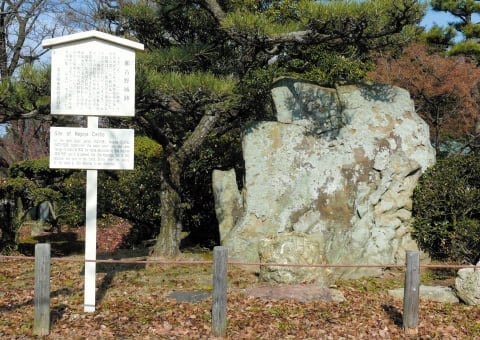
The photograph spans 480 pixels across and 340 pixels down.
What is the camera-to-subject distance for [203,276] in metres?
7.91

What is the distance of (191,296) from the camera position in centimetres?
669

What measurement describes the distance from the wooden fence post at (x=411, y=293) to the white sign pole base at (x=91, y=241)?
366 centimetres

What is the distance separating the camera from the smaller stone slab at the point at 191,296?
257 inches

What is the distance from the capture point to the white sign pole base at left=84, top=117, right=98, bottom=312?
5953mm

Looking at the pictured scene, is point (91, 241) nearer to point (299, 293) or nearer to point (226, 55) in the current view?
point (299, 293)

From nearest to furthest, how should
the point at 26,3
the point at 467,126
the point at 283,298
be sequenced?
the point at 283,298 → the point at 467,126 → the point at 26,3

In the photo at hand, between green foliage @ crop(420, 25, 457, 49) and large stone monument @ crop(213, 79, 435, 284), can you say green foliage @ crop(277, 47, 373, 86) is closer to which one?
large stone monument @ crop(213, 79, 435, 284)

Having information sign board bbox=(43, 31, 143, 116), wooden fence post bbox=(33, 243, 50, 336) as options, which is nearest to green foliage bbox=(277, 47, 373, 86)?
information sign board bbox=(43, 31, 143, 116)

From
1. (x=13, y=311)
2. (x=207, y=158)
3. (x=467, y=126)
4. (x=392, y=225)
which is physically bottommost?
(x=13, y=311)

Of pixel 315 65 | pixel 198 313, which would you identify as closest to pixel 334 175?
pixel 315 65

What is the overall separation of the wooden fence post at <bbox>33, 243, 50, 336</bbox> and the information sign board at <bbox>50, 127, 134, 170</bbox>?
1.19 m

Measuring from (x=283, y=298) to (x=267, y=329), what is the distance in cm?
102

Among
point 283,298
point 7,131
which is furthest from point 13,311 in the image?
point 7,131

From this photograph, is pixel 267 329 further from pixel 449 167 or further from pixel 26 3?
pixel 26 3
